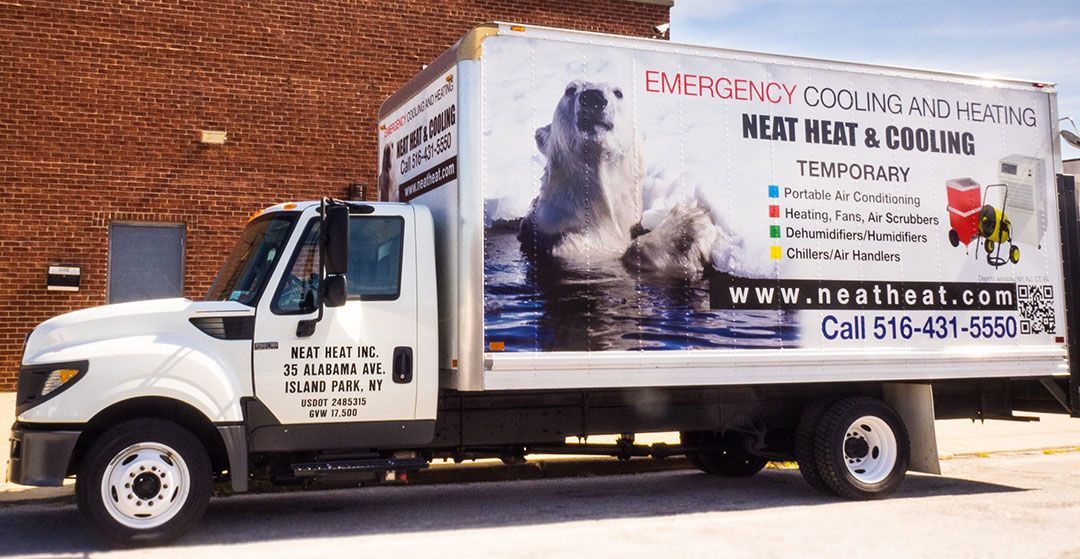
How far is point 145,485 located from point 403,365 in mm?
1906

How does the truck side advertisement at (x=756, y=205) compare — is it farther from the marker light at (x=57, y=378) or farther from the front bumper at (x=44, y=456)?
the front bumper at (x=44, y=456)

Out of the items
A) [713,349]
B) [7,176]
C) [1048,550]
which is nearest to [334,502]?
[713,349]

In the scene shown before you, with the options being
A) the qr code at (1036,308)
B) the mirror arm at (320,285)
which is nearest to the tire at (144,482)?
the mirror arm at (320,285)

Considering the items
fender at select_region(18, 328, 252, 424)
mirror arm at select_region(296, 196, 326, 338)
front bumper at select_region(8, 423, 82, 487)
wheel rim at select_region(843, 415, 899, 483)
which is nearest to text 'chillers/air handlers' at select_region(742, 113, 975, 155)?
wheel rim at select_region(843, 415, 899, 483)

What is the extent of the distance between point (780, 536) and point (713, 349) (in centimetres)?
157

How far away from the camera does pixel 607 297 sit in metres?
7.85

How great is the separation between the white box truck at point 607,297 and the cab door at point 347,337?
2cm

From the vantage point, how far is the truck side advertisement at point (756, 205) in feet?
25.3

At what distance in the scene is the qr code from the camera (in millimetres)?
9234

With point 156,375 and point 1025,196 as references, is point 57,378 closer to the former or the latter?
point 156,375

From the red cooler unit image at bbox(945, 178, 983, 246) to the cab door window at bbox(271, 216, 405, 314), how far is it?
4.83 meters

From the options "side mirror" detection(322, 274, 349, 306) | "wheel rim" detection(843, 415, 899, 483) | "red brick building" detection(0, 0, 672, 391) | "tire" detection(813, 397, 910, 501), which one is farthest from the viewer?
"red brick building" detection(0, 0, 672, 391)

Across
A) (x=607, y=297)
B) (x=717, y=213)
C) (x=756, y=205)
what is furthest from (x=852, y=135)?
(x=607, y=297)

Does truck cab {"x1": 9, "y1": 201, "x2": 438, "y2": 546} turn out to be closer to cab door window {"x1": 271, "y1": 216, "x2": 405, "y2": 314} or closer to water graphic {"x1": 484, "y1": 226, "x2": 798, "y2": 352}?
cab door window {"x1": 271, "y1": 216, "x2": 405, "y2": 314}
